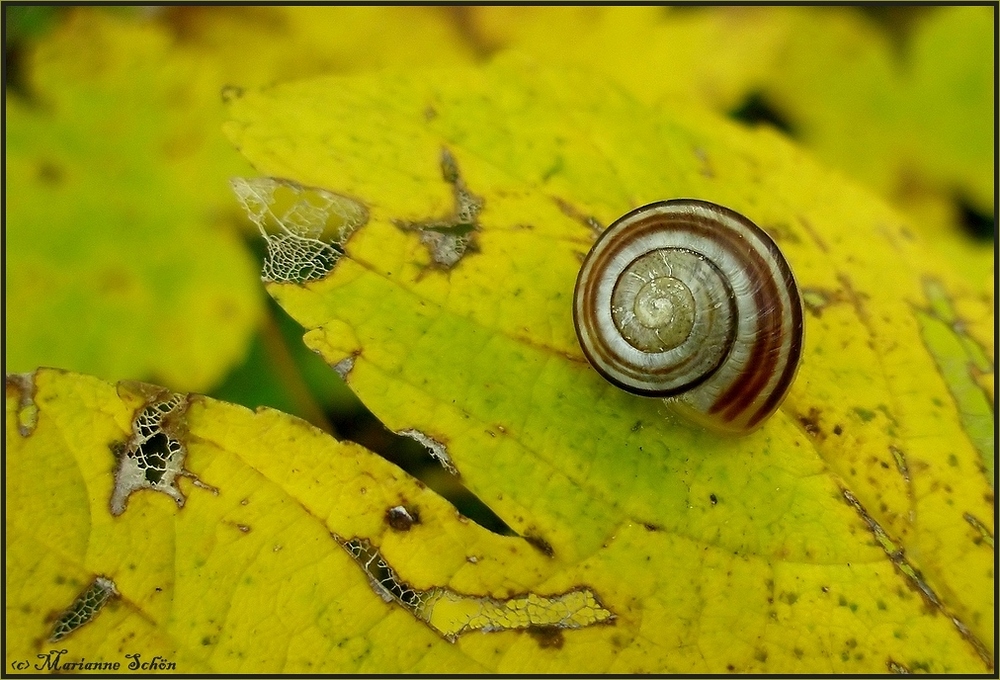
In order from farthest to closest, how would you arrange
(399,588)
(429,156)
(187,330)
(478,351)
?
(187,330) → (429,156) → (478,351) → (399,588)

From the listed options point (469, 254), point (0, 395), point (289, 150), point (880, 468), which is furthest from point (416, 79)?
point (880, 468)

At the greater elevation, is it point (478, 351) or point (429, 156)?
point (429, 156)

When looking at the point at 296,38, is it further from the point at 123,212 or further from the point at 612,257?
the point at 612,257

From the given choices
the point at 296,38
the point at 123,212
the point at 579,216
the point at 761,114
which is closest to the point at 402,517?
the point at 579,216

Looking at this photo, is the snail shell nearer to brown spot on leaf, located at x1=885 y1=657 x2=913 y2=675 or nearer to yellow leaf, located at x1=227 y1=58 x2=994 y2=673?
yellow leaf, located at x1=227 y1=58 x2=994 y2=673

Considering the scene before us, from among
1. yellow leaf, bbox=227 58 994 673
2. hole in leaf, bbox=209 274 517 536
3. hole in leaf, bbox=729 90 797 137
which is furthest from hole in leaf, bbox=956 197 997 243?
hole in leaf, bbox=209 274 517 536

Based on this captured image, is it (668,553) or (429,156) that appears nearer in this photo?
(668,553)

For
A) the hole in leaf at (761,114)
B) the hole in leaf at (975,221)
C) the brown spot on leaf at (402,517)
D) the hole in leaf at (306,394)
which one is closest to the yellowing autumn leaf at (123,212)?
the hole in leaf at (306,394)

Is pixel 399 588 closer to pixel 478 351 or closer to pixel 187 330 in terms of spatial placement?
pixel 478 351
